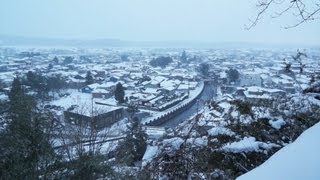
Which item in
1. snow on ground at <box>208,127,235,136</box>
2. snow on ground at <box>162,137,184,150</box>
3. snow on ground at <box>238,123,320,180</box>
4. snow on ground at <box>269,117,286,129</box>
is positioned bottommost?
snow on ground at <box>162,137,184,150</box>

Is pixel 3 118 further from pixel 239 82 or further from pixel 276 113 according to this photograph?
pixel 239 82

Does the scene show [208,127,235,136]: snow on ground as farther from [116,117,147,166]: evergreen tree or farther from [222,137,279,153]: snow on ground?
[116,117,147,166]: evergreen tree

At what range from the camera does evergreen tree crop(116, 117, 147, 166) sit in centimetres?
430

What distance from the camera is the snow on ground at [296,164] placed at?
1.03 m

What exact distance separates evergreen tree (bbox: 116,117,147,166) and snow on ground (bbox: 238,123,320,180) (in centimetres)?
307

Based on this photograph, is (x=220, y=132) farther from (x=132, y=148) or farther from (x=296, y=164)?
(x=132, y=148)

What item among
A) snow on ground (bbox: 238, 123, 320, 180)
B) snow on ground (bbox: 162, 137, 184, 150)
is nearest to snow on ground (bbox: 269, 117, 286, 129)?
snow on ground (bbox: 162, 137, 184, 150)

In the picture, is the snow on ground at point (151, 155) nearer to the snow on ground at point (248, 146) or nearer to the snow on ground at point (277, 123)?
the snow on ground at point (248, 146)

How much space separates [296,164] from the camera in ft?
3.60

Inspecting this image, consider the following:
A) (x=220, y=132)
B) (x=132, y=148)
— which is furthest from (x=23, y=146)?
(x=220, y=132)

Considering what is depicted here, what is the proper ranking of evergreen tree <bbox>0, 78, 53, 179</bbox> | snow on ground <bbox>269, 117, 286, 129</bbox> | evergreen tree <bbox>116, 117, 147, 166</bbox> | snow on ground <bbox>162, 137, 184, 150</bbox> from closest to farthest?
snow on ground <bbox>162, 137, 184, 150</bbox> < snow on ground <bbox>269, 117, 286, 129</bbox> < evergreen tree <bbox>0, 78, 53, 179</bbox> < evergreen tree <bbox>116, 117, 147, 166</bbox>

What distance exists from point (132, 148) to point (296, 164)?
405cm

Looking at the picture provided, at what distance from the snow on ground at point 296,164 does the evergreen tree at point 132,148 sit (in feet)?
10.1

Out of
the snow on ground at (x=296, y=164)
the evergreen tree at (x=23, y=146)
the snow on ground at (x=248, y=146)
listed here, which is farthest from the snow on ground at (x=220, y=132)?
the evergreen tree at (x=23, y=146)
